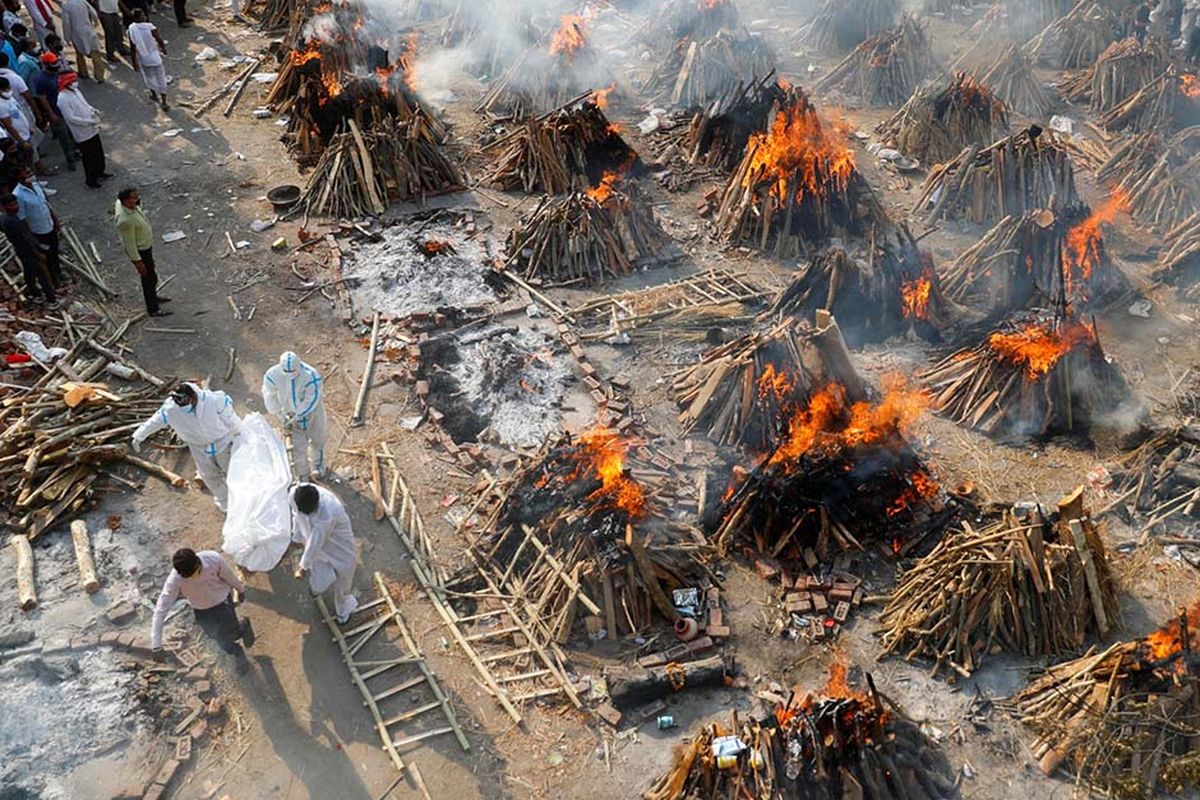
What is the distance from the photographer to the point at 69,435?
35.4 feet

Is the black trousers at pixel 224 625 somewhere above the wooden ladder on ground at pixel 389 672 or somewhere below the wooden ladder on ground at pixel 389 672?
above

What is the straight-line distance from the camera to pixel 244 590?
31.2 feet

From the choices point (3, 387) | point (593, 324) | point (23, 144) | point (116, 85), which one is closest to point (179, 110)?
point (116, 85)

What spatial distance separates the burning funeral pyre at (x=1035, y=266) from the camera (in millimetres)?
13578

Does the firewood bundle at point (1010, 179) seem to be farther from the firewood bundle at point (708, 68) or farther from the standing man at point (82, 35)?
the standing man at point (82, 35)

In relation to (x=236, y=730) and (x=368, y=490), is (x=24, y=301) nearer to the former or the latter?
(x=368, y=490)

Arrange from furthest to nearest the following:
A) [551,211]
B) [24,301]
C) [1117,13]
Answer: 1. [1117,13]
2. [551,211]
3. [24,301]

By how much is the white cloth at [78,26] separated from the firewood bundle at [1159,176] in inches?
770

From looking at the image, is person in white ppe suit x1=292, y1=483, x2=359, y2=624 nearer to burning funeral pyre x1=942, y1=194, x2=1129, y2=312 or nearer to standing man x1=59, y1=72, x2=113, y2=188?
burning funeral pyre x1=942, y1=194, x2=1129, y2=312

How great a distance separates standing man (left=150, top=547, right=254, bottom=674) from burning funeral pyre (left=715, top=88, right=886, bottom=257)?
9.84 metres

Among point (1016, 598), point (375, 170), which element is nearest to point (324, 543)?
point (1016, 598)

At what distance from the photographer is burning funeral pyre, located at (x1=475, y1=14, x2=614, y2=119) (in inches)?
745

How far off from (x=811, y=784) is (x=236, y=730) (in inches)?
197

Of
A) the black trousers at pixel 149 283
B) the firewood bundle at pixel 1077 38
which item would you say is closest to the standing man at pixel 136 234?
the black trousers at pixel 149 283
